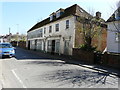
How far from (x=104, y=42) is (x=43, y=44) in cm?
1277

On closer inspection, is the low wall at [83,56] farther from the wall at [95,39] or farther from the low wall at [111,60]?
the wall at [95,39]

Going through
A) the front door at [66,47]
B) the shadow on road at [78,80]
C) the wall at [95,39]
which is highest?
the wall at [95,39]

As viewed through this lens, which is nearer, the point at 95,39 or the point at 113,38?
the point at 113,38

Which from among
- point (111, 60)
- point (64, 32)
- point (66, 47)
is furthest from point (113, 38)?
point (111, 60)

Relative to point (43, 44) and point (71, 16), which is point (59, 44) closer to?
point (71, 16)

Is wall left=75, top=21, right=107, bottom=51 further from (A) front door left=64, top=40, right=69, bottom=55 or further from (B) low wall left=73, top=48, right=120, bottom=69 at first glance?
(B) low wall left=73, top=48, right=120, bottom=69

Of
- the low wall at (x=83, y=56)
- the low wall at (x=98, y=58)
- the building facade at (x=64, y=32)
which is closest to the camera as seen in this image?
the low wall at (x=98, y=58)

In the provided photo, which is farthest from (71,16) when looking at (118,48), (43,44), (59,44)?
(43,44)

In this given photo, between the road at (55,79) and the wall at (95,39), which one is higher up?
the wall at (95,39)

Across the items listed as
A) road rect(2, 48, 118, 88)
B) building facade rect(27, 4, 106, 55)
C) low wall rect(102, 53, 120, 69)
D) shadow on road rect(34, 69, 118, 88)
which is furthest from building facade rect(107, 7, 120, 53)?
shadow on road rect(34, 69, 118, 88)

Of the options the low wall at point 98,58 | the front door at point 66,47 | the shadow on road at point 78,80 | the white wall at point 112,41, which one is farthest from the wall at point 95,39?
the shadow on road at point 78,80

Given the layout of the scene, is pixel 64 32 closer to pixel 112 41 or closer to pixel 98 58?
pixel 112 41

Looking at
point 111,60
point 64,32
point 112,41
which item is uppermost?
point 64,32

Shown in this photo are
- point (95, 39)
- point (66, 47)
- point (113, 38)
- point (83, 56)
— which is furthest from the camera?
point (95, 39)
